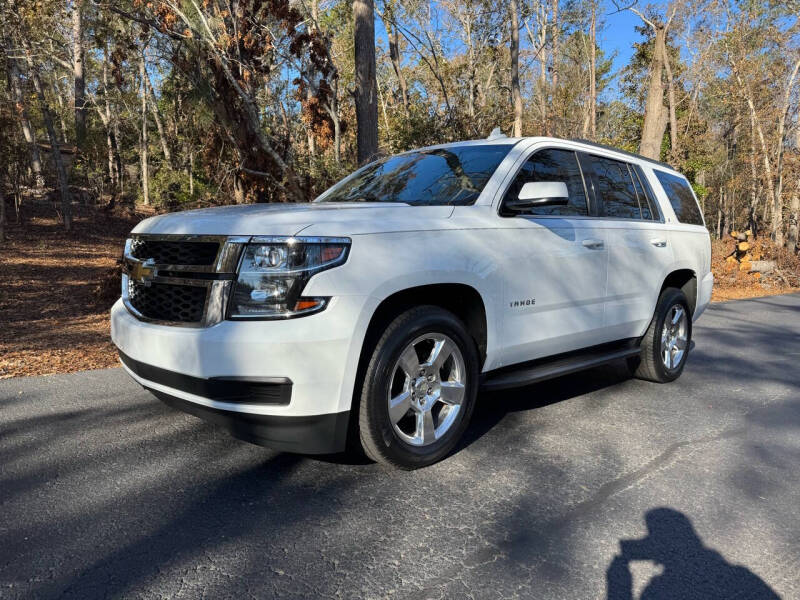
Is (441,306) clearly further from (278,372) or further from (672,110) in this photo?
(672,110)

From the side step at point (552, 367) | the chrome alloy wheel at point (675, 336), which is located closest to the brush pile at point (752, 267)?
the chrome alloy wheel at point (675, 336)

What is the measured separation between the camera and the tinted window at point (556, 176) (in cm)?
392

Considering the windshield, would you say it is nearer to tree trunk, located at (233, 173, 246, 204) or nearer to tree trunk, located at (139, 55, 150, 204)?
tree trunk, located at (233, 173, 246, 204)

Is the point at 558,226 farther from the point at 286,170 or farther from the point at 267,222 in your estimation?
the point at 286,170

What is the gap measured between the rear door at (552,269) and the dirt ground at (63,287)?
4.16m

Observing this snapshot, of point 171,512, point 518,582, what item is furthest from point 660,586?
point 171,512

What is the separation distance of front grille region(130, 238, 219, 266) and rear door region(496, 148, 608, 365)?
1.71 m

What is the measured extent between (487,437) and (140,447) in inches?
85.5

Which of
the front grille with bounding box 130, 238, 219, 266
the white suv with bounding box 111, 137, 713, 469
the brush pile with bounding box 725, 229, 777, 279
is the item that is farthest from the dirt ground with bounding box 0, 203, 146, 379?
the brush pile with bounding box 725, 229, 777, 279

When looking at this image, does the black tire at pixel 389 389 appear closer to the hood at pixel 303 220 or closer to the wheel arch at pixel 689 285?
the hood at pixel 303 220

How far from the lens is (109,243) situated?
61.4 feet

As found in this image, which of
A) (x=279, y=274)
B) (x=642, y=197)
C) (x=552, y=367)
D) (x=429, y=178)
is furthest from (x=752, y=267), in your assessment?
(x=279, y=274)

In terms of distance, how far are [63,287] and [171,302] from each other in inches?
372

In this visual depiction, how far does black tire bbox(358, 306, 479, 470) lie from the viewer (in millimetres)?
2932
